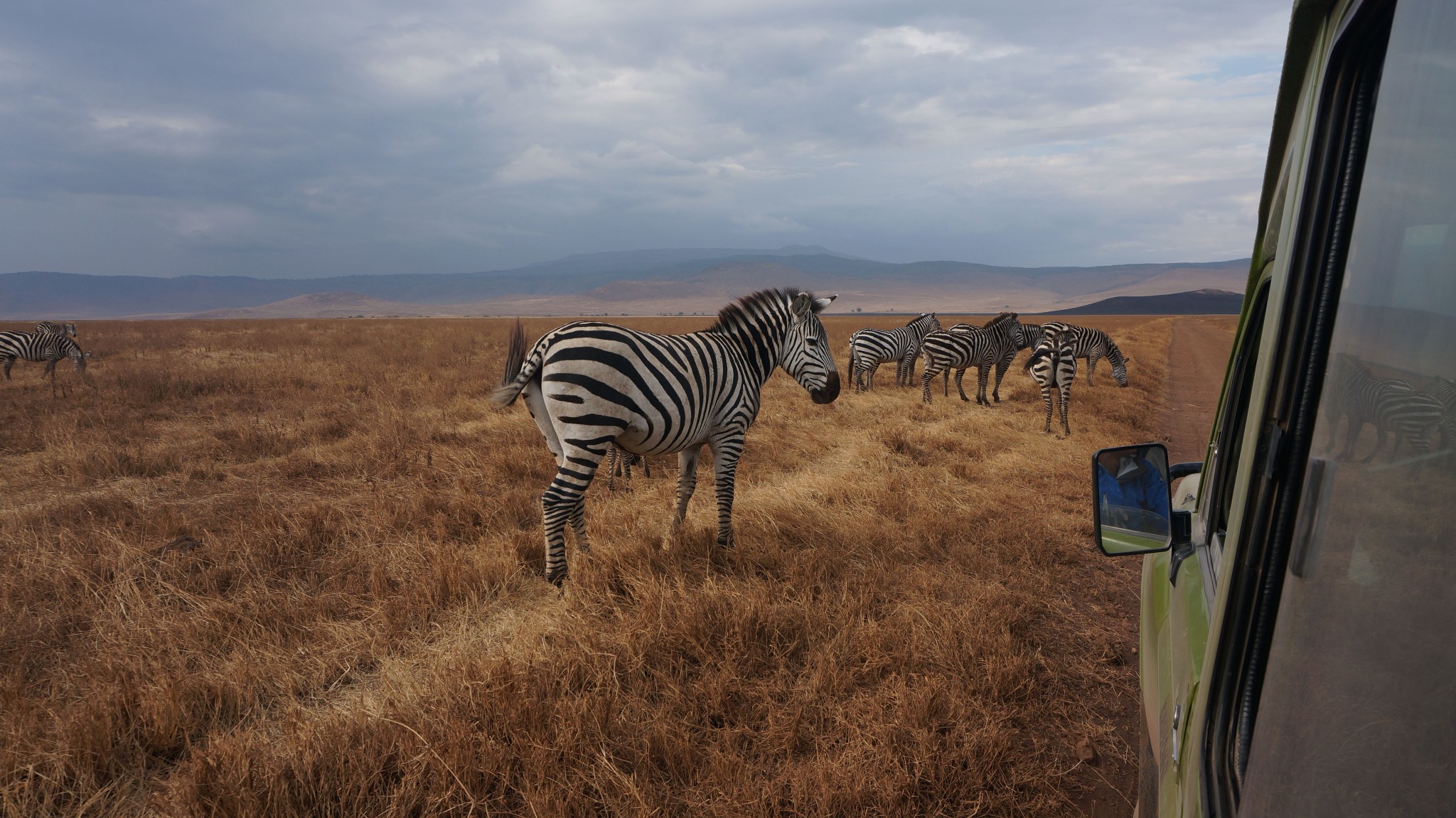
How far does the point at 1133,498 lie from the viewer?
2.03 meters

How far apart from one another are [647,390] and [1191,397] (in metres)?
14.6

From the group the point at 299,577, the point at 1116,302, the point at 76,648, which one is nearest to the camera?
the point at 76,648

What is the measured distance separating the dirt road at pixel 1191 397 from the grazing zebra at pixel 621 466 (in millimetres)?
5429

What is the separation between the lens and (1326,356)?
2.85ft

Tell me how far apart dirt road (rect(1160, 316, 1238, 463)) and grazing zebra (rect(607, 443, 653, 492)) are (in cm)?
543

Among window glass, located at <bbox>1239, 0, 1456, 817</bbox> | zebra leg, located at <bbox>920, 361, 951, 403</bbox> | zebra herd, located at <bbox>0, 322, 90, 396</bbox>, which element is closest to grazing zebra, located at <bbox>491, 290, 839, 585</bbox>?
window glass, located at <bbox>1239, 0, 1456, 817</bbox>

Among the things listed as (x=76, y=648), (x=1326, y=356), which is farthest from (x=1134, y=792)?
(x=76, y=648)

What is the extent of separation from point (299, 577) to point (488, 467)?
2700 mm

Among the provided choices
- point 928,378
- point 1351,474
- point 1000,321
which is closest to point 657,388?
point 1351,474

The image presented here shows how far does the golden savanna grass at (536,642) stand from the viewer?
108 inches

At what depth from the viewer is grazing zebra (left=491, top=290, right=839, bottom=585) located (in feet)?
14.6

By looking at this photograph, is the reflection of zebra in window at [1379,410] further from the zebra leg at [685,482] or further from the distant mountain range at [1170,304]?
the distant mountain range at [1170,304]

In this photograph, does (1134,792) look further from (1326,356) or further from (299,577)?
(299,577)

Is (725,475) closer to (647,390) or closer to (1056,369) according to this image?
(647,390)
